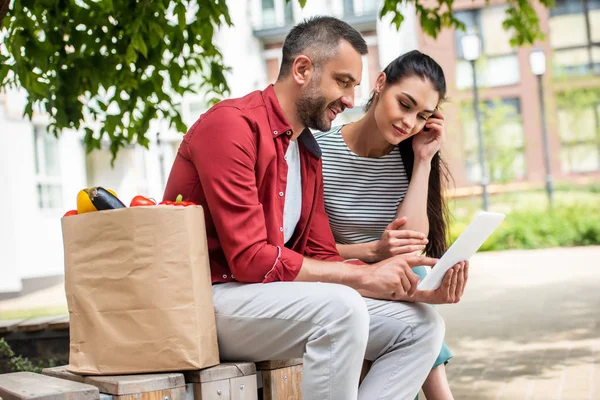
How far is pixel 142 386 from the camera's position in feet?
8.11

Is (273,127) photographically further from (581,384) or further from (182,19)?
(581,384)

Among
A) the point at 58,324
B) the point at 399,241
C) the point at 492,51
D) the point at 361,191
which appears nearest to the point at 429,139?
the point at 361,191

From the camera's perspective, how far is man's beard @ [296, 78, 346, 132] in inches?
116

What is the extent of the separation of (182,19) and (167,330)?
3018 mm

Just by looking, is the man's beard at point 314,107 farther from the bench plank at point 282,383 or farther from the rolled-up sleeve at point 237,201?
the bench plank at point 282,383

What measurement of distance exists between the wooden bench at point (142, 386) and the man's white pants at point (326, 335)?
25 cm

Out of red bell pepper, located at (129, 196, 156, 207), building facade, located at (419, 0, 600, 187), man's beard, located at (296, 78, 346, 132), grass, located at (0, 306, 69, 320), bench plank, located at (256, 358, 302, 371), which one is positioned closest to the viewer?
red bell pepper, located at (129, 196, 156, 207)

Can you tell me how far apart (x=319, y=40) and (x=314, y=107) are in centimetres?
24

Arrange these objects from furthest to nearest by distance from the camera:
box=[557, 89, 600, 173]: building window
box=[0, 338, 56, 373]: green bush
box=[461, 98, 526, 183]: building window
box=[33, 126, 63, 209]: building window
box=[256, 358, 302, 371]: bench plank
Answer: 1. box=[557, 89, 600, 173]: building window
2. box=[461, 98, 526, 183]: building window
3. box=[33, 126, 63, 209]: building window
4. box=[0, 338, 56, 373]: green bush
5. box=[256, 358, 302, 371]: bench plank

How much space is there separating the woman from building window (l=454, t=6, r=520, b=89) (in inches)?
949

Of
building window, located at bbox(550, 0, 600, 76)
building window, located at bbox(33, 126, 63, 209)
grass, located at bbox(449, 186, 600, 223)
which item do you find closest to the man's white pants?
building window, located at bbox(33, 126, 63, 209)

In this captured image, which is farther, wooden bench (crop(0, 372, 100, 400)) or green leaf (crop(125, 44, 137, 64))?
green leaf (crop(125, 44, 137, 64))

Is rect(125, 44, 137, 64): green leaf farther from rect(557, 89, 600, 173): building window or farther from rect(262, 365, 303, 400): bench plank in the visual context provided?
rect(557, 89, 600, 173): building window

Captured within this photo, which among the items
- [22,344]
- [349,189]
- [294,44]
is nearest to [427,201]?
[349,189]
